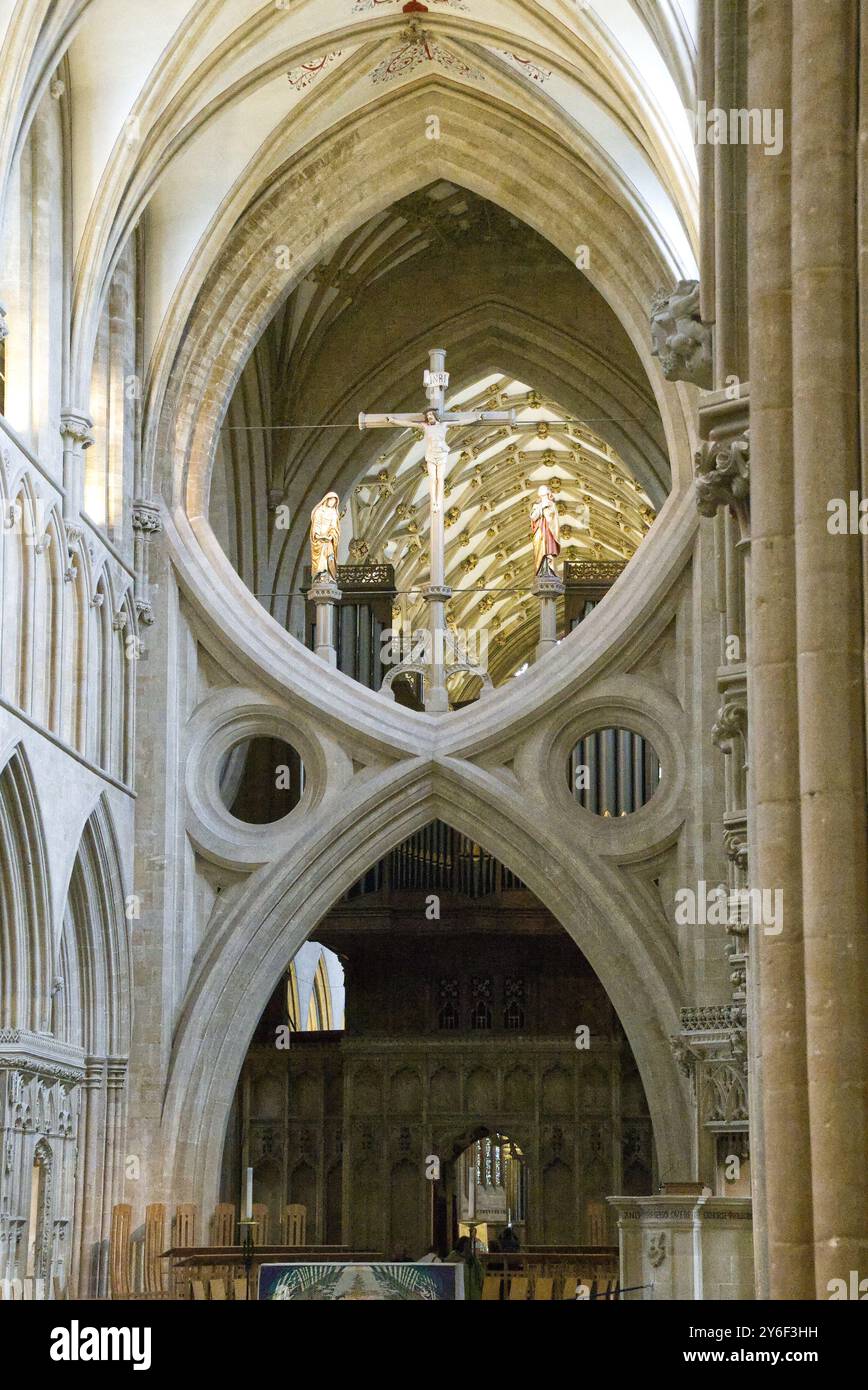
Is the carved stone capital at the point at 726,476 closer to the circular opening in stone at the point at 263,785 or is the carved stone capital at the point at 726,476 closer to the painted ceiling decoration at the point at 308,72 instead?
the painted ceiling decoration at the point at 308,72

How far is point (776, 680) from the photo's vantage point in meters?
6.61

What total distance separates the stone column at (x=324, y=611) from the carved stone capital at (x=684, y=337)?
12078 mm

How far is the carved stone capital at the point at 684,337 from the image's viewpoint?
850cm

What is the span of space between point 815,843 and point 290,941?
13735 mm

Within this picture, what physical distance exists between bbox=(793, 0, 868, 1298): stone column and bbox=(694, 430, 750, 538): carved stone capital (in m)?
1.03

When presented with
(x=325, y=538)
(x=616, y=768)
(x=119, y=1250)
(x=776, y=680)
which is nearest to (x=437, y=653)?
(x=325, y=538)

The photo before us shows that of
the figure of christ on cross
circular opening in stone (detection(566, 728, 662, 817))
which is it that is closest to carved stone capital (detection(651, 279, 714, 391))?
the figure of christ on cross

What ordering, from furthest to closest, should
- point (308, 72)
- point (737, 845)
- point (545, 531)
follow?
1. point (545, 531)
2. point (308, 72)
3. point (737, 845)

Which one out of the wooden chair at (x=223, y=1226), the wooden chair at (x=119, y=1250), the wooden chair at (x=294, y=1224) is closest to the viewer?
the wooden chair at (x=119, y=1250)

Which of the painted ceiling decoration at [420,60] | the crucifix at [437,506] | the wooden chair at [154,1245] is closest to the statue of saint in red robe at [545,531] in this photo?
the crucifix at [437,506]

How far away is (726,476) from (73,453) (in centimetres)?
1089

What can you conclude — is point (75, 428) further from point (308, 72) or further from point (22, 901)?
point (308, 72)

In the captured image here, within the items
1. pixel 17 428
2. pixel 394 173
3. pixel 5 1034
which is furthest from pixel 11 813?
pixel 394 173

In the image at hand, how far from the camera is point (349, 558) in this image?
26.5 metres
